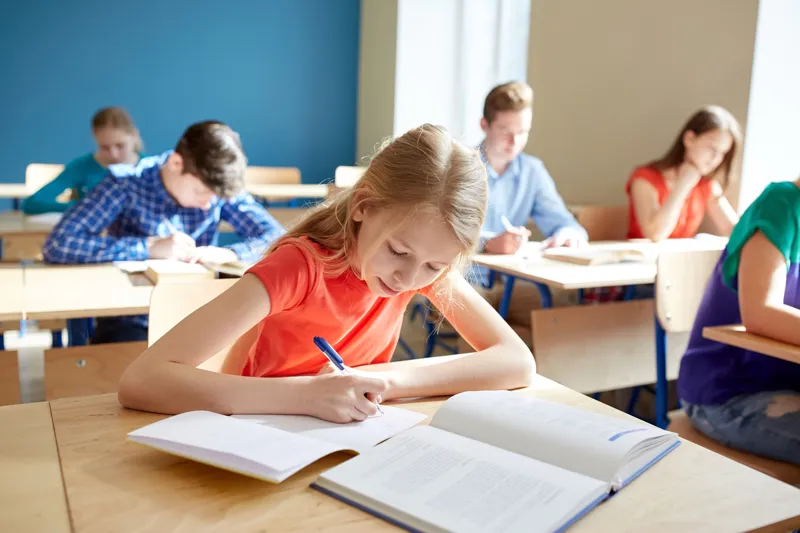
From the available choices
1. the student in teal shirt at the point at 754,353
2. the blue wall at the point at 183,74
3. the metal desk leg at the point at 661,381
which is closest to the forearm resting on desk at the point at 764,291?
the student in teal shirt at the point at 754,353

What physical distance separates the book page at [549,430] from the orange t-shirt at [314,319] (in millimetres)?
360

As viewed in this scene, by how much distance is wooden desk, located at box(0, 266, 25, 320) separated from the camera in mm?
1803

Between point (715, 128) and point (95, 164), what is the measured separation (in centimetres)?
277

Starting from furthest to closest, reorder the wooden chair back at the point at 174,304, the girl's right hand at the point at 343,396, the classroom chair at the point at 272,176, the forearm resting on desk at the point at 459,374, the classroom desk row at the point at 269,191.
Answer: the classroom chair at the point at 272,176 → the classroom desk row at the point at 269,191 → the wooden chair back at the point at 174,304 → the forearm resting on desk at the point at 459,374 → the girl's right hand at the point at 343,396

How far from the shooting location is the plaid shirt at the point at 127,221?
95.7 inches

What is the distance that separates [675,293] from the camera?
2.01 metres

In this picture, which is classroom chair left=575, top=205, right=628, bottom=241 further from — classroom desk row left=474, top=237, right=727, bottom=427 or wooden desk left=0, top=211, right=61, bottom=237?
wooden desk left=0, top=211, right=61, bottom=237

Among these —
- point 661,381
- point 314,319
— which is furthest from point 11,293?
point 661,381

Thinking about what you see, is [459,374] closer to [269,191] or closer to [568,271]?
[568,271]

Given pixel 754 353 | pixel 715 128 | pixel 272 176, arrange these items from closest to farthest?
pixel 754 353, pixel 715 128, pixel 272 176

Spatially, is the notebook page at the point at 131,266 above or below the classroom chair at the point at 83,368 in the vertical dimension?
above

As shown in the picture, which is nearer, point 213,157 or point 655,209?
point 213,157

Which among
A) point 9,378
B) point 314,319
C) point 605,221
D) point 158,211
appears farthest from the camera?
point 605,221

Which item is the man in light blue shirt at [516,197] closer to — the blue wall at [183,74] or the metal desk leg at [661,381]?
the metal desk leg at [661,381]
